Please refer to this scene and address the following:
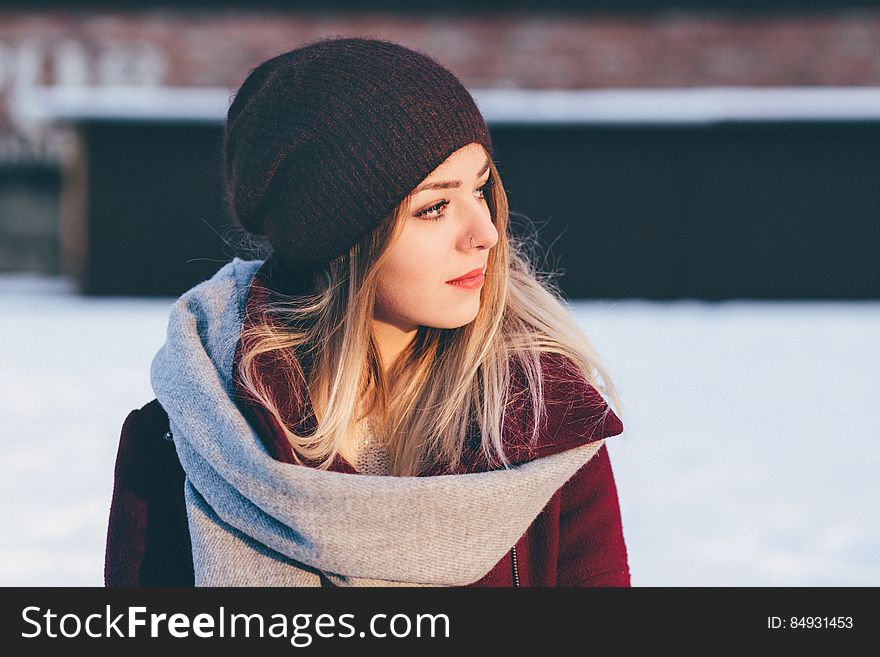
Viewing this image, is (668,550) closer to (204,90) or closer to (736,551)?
(736,551)

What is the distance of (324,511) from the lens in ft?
5.29

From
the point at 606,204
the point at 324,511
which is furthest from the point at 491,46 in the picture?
the point at 324,511

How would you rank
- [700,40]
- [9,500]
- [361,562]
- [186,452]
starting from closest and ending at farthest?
[361,562], [186,452], [9,500], [700,40]

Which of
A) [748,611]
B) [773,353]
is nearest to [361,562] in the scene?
[748,611]

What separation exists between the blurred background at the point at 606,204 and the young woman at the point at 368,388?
9.91ft

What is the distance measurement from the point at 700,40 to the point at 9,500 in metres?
15.2

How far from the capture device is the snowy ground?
3.89m

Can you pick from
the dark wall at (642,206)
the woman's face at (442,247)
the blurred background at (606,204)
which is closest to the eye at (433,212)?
the woman's face at (442,247)

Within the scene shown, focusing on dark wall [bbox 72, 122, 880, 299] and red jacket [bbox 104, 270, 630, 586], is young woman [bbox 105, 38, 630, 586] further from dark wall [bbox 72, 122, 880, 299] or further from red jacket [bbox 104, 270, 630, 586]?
dark wall [bbox 72, 122, 880, 299]

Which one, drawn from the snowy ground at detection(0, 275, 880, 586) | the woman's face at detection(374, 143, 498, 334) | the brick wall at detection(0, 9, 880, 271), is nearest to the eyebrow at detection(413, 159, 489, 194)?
the woman's face at detection(374, 143, 498, 334)

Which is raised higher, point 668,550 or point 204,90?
point 204,90

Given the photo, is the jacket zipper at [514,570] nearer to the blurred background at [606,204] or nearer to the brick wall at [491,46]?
the blurred background at [606,204]

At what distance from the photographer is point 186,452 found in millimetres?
1734

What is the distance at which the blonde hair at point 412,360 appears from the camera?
177cm
